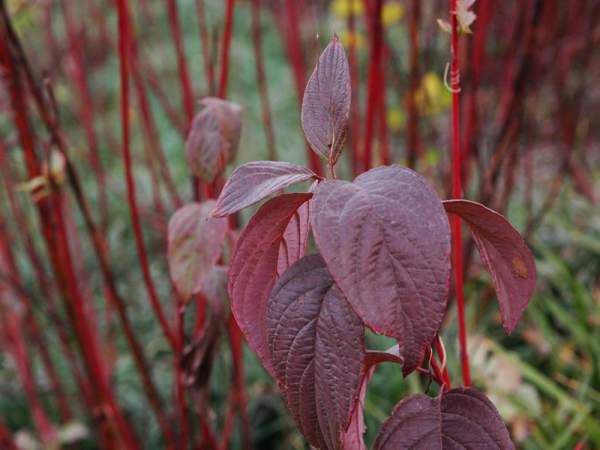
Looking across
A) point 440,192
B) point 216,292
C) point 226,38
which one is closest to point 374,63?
point 226,38

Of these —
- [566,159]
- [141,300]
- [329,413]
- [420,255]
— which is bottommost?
[141,300]

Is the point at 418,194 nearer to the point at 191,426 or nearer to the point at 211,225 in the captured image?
the point at 211,225

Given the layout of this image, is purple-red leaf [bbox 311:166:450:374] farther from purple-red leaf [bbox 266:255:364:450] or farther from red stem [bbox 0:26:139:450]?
red stem [bbox 0:26:139:450]

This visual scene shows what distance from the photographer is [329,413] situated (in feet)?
1.51

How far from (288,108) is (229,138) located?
2995mm

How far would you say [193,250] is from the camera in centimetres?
75

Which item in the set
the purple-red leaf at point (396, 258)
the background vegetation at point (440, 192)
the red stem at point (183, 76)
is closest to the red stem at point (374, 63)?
the background vegetation at point (440, 192)

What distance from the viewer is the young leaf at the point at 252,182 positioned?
0.48 m

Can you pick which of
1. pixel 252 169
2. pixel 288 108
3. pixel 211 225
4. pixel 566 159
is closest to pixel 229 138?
pixel 211 225

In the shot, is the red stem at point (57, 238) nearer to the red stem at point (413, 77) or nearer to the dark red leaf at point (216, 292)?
the dark red leaf at point (216, 292)

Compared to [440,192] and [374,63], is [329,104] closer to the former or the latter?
[374,63]

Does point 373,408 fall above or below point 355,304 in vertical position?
below

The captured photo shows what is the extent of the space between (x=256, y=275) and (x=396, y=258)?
130 millimetres

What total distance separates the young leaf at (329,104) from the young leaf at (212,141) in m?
0.26
